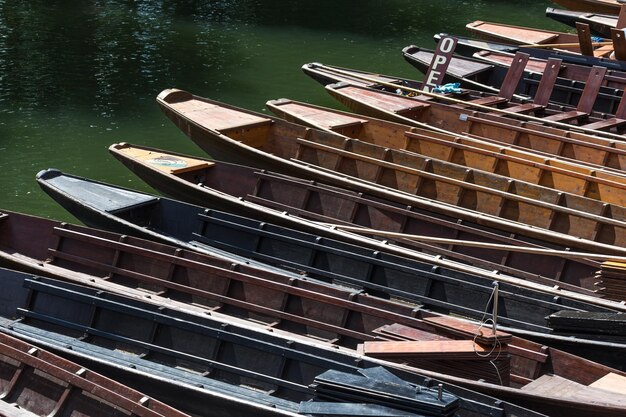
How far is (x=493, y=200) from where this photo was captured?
1439 cm

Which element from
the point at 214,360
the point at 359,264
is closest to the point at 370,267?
the point at 359,264

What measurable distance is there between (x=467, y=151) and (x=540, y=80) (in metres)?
4.52

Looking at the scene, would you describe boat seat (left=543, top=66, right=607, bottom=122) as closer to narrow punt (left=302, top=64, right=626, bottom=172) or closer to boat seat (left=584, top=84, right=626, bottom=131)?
boat seat (left=584, top=84, right=626, bottom=131)

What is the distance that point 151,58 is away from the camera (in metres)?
25.6

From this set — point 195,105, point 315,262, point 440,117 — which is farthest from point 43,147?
point 315,262

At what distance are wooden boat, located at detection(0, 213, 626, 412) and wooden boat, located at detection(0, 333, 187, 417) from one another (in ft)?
5.32

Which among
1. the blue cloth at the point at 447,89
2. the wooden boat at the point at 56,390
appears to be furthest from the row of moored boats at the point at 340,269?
the blue cloth at the point at 447,89

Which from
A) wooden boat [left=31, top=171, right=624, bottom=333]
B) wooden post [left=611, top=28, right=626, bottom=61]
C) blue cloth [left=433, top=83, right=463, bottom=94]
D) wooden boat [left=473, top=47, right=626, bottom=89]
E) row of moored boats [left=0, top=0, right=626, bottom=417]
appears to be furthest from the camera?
wooden post [left=611, top=28, right=626, bottom=61]

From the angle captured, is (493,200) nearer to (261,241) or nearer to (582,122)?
(261,241)

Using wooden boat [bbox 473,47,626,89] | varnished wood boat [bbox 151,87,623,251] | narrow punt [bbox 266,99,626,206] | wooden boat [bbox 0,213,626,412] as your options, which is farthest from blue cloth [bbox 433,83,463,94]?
wooden boat [bbox 0,213,626,412]

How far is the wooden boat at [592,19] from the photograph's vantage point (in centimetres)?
2574

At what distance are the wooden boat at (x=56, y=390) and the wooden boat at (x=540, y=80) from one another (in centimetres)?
1124

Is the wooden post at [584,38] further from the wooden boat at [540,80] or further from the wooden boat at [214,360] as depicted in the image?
the wooden boat at [214,360]

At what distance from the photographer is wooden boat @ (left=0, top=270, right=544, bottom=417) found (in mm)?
8539
